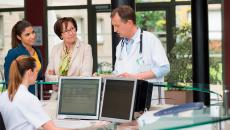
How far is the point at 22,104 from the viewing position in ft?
10.5

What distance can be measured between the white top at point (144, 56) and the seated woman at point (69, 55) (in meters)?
0.42

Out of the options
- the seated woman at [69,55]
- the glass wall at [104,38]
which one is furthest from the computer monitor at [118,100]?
the glass wall at [104,38]

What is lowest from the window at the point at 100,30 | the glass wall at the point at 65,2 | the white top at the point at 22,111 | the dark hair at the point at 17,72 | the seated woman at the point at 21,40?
the white top at the point at 22,111

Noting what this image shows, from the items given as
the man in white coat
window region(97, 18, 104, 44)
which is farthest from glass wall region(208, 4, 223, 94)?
the man in white coat

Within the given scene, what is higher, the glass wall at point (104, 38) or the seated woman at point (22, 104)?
the glass wall at point (104, 38)

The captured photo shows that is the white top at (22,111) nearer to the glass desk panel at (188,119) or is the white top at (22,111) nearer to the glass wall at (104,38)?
the glass desk panel at (188,119)

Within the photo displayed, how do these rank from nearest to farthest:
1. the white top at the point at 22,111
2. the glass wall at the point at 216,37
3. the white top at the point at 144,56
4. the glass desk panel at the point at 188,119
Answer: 1. the glass desk panel at the point at 188,119
2. the white top at the point at 22,111
3. the white top at the point at 144,56
4. the glass wall at the point at 216,37

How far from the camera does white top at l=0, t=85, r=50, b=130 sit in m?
3.16

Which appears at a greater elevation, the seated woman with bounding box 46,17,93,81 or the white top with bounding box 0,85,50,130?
the seated woman with bounding box 46,17,93,81

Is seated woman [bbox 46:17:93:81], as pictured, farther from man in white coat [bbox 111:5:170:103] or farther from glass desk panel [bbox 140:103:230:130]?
glass desk panel [bbox 140:103:230:130]

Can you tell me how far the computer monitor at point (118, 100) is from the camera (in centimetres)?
328

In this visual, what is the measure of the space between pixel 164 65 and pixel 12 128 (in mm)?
1296

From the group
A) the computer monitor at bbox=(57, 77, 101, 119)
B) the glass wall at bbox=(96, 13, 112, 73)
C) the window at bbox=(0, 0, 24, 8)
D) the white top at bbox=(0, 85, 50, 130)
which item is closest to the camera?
the white top at bbox=(0, 85, 50, 130)

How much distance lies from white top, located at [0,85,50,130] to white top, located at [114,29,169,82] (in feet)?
3.49
